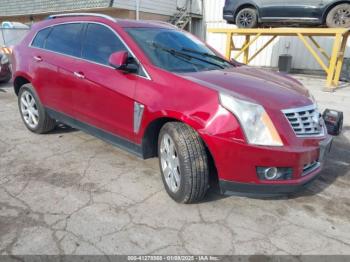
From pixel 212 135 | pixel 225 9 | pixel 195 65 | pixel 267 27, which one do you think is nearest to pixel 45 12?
pixel 225 9

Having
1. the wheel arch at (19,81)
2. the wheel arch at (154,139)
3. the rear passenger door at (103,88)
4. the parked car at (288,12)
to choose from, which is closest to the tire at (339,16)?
the parked car at (288,12)

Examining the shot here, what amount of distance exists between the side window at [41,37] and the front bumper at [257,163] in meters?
3.22

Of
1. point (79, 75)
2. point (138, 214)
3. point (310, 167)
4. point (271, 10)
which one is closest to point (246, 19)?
point (271, 10)

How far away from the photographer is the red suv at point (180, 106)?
2564 mm

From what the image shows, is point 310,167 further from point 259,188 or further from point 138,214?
point 138,214

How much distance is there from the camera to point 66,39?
13.6 feet

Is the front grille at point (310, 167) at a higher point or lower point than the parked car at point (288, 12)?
lower

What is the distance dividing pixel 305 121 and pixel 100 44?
7.83 ft

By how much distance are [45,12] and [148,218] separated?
1721 cm

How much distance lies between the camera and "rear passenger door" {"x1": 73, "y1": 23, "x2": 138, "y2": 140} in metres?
3.27

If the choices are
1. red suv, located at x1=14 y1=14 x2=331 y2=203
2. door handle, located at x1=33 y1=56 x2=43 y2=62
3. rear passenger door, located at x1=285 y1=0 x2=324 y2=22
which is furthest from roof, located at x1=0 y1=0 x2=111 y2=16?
red suv, located at x1=14 y1=14 x2=331 y2=203

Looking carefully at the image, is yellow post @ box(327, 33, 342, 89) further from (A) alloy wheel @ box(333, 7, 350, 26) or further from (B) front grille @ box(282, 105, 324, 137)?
(B) front grille @ box(282, 105, 324, 137)

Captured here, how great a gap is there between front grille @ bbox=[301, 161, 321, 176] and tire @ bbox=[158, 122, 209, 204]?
0.86 m

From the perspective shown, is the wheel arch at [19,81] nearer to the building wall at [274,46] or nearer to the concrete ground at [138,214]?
the concrete ground at [138,214]
